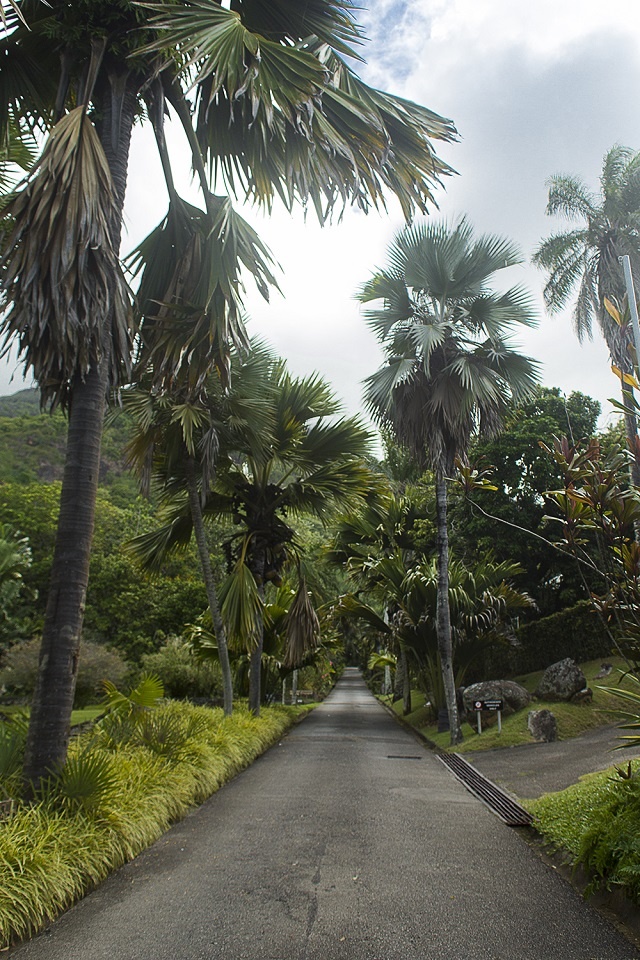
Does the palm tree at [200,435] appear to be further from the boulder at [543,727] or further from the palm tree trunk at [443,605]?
the boulder at [543,727]

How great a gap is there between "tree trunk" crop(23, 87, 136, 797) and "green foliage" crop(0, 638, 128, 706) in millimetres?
15882

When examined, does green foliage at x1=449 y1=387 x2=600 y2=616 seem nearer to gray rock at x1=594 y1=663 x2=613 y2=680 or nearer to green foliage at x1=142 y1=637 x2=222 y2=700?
gray rock at x1=594 y1=663 x2=613 y2=680

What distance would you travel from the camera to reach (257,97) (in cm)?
510

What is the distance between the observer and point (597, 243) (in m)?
23.2

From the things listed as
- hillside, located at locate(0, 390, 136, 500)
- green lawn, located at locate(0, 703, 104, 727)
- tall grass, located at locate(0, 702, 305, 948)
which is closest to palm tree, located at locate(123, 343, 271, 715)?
green lawn, located at locate(0, 703, 104, 727)

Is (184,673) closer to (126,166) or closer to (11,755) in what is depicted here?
(11,755)

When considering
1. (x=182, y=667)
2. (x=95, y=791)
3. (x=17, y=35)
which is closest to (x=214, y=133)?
(x=17, y=35)

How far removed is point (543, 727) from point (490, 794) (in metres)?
4.40

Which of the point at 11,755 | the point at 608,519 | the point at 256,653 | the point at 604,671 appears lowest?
the point at 11,755

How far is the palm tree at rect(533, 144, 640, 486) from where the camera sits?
22469 millimetres

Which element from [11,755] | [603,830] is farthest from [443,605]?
[11,755]

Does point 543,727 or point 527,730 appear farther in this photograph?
point 527,730

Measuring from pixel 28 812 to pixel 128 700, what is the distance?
3.34 metres

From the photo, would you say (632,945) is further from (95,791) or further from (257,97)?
(257,97)
